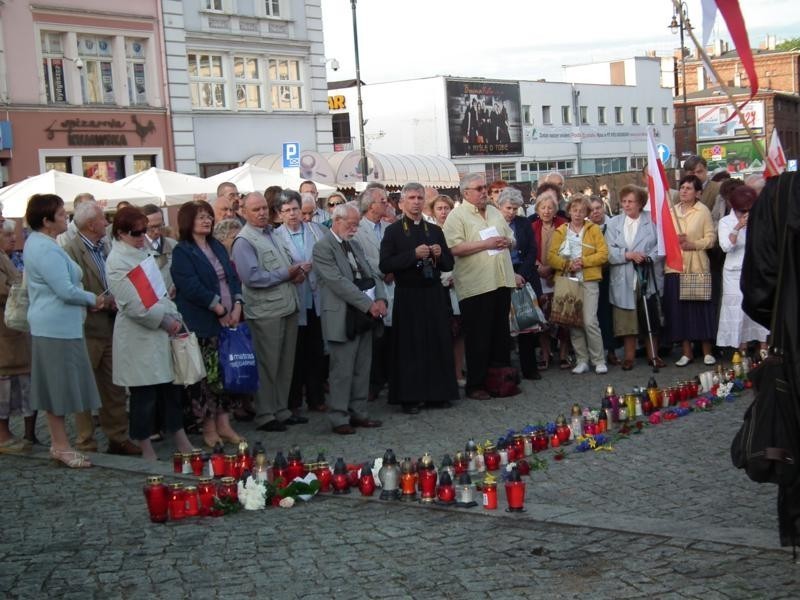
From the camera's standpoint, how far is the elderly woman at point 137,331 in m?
8.53

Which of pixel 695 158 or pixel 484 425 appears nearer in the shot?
pixel 484 425

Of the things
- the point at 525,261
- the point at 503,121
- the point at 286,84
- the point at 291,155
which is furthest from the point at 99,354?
the point at 503,121

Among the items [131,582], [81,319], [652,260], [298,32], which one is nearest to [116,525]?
[131,582]

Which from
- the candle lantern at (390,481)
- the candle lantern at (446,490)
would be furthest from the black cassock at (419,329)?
the candle lantern at (446,490)

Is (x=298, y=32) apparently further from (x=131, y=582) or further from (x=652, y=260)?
(x=131, y=582)

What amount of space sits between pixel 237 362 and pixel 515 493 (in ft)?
12.0

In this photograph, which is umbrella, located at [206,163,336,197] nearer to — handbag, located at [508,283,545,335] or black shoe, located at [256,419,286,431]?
handbag, located at [508,283,545,335]

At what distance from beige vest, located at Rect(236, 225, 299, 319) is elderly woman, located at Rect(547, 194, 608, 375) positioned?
3.64 metres

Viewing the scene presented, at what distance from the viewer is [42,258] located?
8.34 metres

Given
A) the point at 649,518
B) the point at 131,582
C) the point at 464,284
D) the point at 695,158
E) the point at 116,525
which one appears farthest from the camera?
the point at 695,158

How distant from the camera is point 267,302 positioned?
10039 millimetres

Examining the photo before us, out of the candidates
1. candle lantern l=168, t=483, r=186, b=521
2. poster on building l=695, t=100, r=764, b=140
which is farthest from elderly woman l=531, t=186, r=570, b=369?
poster on building l=695, t=100, r=764, b=140

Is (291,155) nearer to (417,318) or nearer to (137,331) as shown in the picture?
(417,318)

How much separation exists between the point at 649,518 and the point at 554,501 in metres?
0.89
